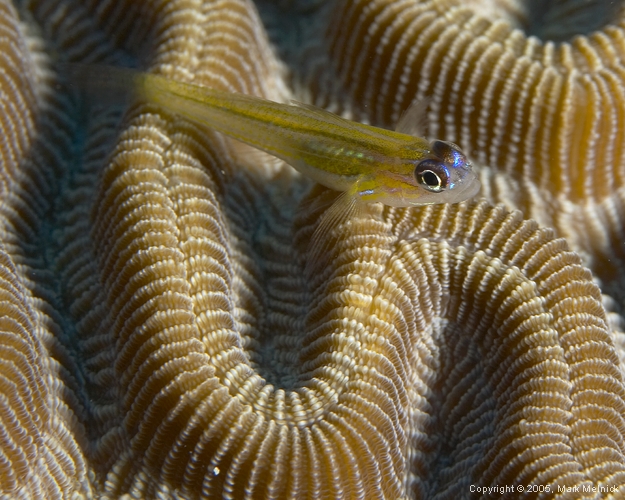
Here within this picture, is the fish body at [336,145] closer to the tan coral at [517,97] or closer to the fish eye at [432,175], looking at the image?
the fish eye at [432,175]

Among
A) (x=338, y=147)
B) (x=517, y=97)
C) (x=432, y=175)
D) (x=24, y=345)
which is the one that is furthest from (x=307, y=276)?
(x=517, y=97)

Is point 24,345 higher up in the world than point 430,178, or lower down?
lower down

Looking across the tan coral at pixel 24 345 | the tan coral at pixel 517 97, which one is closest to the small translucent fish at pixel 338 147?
the tan coral at pixel 517 97

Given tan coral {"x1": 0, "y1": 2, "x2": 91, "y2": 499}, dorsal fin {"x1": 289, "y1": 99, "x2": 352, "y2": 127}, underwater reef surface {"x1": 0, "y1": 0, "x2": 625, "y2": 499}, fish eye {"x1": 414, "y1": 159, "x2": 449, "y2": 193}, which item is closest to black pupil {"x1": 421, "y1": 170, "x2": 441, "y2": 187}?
fish eye {"x1": 414, "y1": 159, "x2": 449, "y2": 193}

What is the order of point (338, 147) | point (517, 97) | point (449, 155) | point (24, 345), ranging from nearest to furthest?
point (24, 345) → point (449, 155) → point (338, 147) → point (517, 97)

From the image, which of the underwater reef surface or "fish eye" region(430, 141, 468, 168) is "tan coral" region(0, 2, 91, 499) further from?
"fish eye" region(430, 141, 468, 168)

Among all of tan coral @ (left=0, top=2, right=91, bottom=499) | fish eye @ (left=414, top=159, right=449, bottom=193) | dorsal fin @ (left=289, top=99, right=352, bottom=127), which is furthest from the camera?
dorsal fin @ (left=289, top=99, right=352, bottom=127)

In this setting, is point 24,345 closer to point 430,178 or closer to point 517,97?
point 430,178
